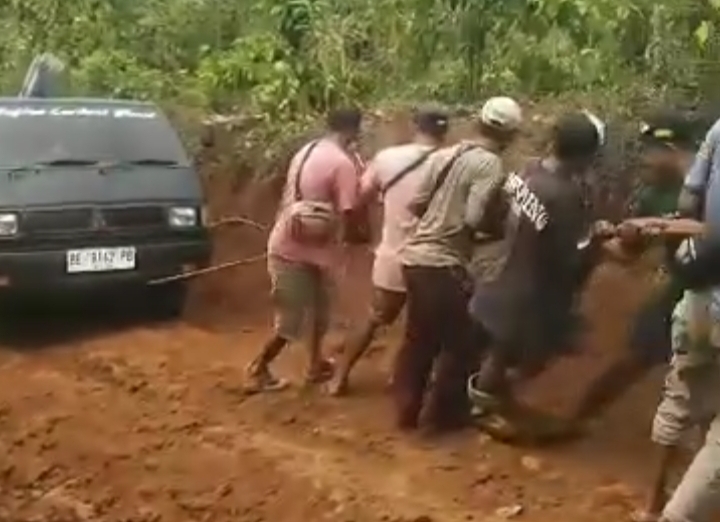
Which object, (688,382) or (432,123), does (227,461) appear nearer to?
(432,123)

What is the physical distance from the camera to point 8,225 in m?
9.70

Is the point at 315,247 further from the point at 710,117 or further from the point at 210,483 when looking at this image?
the point at 710,117

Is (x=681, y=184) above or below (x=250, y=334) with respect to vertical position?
above

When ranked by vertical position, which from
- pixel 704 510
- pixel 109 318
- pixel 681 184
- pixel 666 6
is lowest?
pixel 109 318

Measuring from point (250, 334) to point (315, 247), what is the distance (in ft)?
6.90

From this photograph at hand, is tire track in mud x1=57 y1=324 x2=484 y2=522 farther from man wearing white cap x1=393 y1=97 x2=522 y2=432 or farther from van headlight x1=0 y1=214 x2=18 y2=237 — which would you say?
van headlight x1=0 y1=214 x2=18 y2=237

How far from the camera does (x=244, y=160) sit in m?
13.1

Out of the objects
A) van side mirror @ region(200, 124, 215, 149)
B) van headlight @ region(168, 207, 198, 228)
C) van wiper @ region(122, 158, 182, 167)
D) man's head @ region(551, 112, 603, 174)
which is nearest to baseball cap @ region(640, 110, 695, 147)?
man's head @ region(551, 112, 603, 174)

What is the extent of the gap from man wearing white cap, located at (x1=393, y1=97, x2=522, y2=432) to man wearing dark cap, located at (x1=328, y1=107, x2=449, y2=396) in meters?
0.12

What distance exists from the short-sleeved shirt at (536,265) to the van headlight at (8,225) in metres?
3.68

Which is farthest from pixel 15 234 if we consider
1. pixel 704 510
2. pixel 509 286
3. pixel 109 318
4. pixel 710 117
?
pixel 704 510

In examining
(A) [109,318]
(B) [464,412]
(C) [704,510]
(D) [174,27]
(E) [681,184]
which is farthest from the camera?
(D) [174,27]

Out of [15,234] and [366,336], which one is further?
[15,234]

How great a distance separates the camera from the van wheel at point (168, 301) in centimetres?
1056
